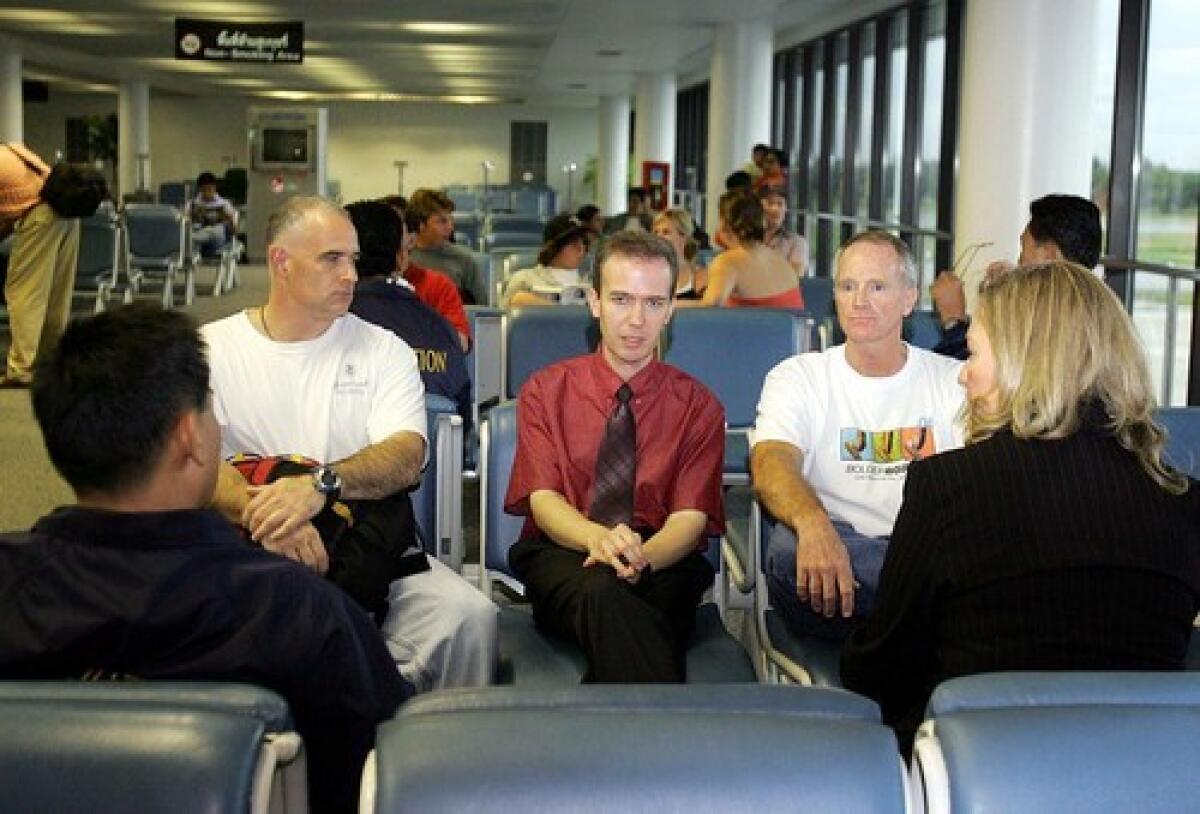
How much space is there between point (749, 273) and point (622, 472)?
13.4ft

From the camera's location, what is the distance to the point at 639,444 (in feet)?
11.1

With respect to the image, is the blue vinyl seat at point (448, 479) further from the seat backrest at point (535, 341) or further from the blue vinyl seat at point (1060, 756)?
the blue vinyl seat at point (1060, 756)

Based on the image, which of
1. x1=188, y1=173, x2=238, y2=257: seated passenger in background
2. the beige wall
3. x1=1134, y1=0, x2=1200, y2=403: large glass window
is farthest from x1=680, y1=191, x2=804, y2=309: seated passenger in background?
the beige wall

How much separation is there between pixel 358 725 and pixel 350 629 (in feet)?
0.39

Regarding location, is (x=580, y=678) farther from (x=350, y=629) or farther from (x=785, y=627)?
(x=350, y=629)

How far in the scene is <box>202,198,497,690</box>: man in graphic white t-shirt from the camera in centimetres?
303

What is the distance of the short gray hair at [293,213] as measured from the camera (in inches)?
142

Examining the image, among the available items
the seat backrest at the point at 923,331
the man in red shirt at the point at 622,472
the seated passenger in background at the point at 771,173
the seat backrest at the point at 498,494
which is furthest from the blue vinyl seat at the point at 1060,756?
the seated passenger in background at the point at 771,173

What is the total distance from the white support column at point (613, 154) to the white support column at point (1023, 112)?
65.1ft

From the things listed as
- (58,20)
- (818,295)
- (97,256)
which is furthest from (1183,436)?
(58,20)

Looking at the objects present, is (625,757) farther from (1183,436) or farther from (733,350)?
(733,350)

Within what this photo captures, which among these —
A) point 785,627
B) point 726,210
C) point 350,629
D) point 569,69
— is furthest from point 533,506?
point 569,69

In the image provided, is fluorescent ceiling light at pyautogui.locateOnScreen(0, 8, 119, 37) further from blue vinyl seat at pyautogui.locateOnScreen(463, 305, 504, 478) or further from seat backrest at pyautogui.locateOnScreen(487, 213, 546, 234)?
blue vinyl seat at pyautogui.locateOnScreen(463, 305, 504, 478)

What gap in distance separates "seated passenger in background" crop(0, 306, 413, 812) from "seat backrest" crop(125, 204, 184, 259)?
13.8 metres
